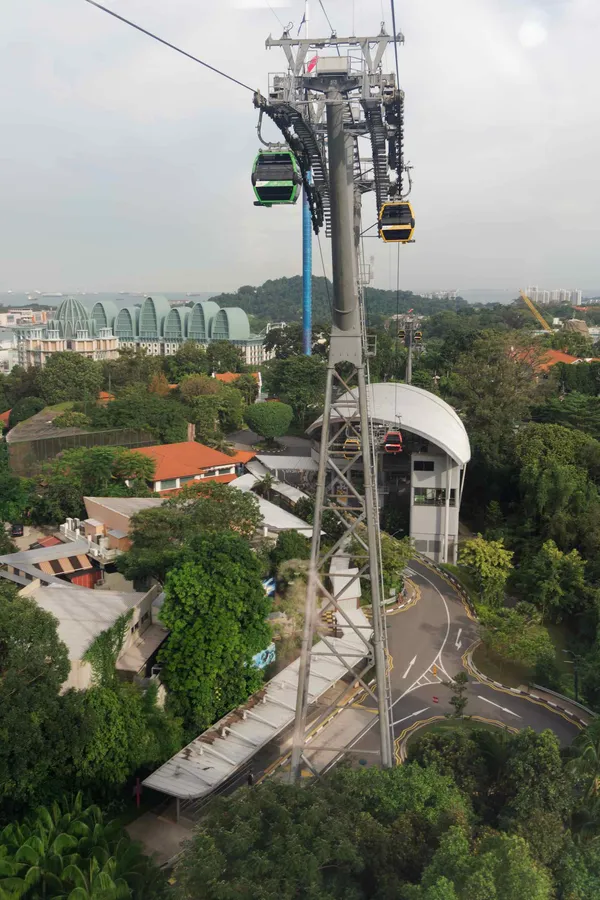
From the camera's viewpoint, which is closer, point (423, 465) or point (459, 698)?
point (459, 698)

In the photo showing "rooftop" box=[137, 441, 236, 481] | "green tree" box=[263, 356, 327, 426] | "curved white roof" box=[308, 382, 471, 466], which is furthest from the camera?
"green tree" box=[263, 356, 327, 426]

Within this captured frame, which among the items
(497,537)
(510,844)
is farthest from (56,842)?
(497,537)

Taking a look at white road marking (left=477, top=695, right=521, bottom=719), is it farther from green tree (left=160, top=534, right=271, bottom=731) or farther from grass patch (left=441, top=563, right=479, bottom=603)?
green tree (left=160, top=534, right=271, bottom=731)

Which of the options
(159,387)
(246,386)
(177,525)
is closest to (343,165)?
(177,525)

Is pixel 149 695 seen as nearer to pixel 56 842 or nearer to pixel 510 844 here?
pixel 56 842

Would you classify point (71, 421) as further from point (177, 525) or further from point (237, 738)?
point (237, 738)

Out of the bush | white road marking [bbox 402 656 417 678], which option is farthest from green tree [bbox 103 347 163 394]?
white road marking [bbox 402 656 417 678]

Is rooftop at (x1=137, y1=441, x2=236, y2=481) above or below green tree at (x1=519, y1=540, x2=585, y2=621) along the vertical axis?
above
